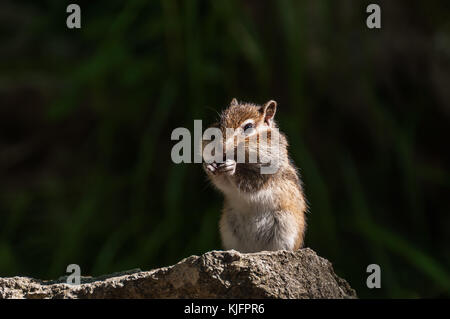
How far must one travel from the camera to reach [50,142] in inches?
294

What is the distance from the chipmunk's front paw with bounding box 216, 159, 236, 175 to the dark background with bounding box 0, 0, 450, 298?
83.2 inches

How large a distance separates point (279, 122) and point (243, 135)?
7.62 ft

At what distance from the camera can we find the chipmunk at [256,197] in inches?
133

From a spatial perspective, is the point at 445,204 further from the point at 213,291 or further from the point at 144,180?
the point at 213,291

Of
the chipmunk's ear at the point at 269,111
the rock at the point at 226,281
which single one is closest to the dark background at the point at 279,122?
the chipmunk's ear at the point at 269,111

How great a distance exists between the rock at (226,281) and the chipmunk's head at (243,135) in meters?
0.73

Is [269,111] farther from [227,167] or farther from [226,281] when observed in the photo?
[226,281]

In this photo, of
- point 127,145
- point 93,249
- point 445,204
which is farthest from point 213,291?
point 445,204

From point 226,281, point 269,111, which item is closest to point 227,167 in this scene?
point 269,111

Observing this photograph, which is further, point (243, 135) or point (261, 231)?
point (261, 231)

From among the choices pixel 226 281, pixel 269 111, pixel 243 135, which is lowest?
pixel 226 281

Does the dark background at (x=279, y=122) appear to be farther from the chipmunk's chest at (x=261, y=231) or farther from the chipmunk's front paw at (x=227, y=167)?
the chipmunk's front paw at (x=227, y=167)

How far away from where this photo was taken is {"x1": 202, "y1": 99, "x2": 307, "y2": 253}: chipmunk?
3383mm

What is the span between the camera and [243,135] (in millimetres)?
3301
